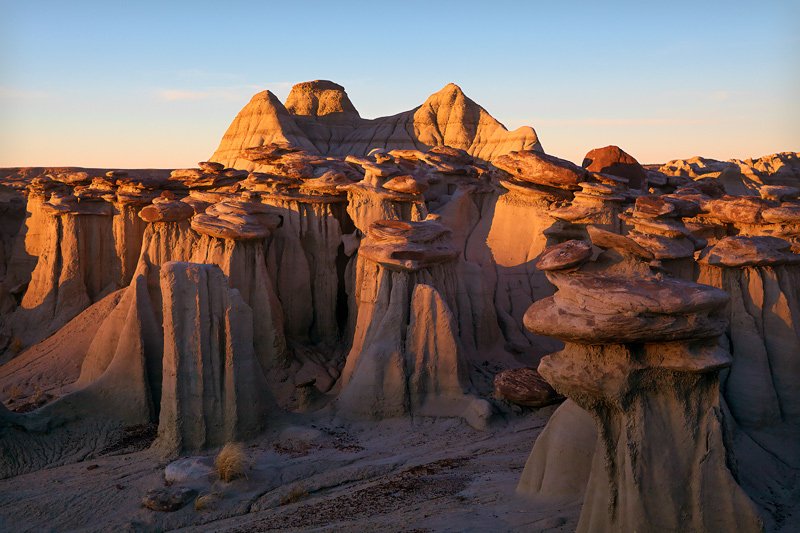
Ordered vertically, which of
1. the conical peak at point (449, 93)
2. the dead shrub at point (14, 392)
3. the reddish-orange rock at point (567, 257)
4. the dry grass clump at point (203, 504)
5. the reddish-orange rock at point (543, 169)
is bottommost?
the dead shrub at point (14, 392)

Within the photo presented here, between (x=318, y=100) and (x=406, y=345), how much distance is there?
2588 centimetres

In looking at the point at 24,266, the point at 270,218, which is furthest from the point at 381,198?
the point at 24,266

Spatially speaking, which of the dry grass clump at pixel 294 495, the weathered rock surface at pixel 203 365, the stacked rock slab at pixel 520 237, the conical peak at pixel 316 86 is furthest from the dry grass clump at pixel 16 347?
the conical peak at pixel 316 86

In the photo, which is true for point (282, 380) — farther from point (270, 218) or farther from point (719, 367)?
point (719, 367)

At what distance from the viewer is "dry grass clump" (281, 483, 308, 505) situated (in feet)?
23.0

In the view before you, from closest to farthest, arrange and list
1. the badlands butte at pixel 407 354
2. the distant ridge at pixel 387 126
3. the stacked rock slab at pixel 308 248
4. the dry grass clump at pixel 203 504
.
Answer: the badlands butte at pixel 407 354, the dry grass clump at pixel 203 504, the stacked rock slab at pixel 308 248, the distant ridge at pixel 387 126

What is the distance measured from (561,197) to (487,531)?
8482 mm

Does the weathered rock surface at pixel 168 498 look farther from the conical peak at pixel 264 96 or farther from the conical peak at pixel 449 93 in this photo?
the conical peak at pixel 449 93

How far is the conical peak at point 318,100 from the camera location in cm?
3303

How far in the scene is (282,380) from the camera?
11.4 metres

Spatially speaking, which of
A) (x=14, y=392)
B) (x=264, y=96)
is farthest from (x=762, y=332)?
(x=264, y=96)

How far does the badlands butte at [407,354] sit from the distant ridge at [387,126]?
1259 centimetres

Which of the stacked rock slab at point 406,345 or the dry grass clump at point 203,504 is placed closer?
the dry grass clump at point 203,504

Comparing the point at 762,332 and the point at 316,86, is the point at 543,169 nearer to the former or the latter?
the point at 762,332
